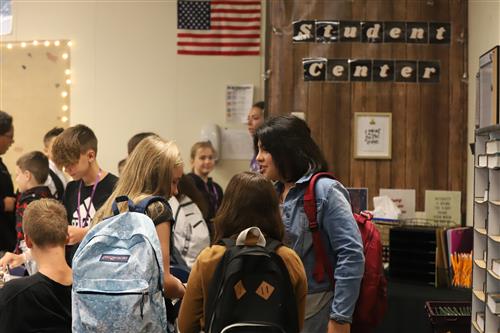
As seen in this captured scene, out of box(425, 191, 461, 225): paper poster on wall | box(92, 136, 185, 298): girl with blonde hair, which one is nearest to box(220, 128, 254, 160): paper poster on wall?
box(425, 191, 461, 225): paper poster on wall

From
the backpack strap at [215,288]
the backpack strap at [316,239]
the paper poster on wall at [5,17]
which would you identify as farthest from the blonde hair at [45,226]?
the paper poster on wall at [5,17]

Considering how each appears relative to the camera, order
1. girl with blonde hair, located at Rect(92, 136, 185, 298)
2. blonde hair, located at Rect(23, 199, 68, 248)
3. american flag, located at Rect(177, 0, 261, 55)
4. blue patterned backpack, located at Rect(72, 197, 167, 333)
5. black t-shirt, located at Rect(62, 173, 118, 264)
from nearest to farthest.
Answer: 1. blue patterned backpack, located at Rect(72, 197, 167, 333)
2. girl with blonde hair, located at Rect(92, 136, 185, 298)
3. blonde hair, located at Rect(23, 199, 68, 248)
4. black t-shirt, located at Rect(62, 173, 118, 264)
5. american flag, located at Rect(177, 0, 261, 55)

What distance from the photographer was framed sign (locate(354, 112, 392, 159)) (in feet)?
18.7

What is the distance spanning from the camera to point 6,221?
5.58 m

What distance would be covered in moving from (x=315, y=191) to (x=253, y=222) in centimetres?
45

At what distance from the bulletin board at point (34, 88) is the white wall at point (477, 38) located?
4.01 meters

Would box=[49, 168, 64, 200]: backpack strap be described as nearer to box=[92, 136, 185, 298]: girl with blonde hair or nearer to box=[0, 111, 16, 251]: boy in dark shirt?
box=[0, 111, 16, 251]: boy in dark shirt

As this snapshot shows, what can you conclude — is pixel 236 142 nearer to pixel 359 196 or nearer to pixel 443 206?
pixel 359 196

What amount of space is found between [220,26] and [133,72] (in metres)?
1.01

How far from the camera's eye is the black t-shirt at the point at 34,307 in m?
2.94

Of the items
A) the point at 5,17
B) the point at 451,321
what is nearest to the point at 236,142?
the point at 5,17

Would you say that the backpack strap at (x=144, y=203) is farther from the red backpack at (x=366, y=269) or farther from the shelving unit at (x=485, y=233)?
the shelving unit at (x=485, y=233)

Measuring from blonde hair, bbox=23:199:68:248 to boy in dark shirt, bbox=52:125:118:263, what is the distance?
0.46 meters

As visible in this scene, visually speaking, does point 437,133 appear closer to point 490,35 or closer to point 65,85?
point 490,35
